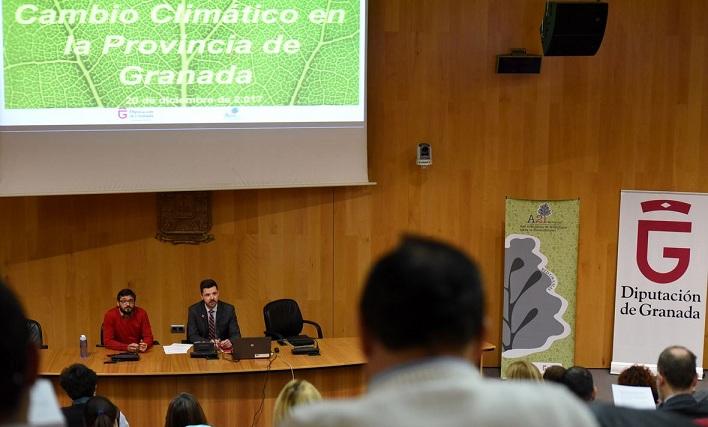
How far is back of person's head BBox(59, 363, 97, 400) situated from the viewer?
4.89 metres

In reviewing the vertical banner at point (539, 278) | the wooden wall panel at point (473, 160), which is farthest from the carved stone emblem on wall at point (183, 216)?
the vertical banner at point (539, 278)

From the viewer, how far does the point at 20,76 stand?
24.1ft

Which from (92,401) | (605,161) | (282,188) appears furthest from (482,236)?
(92,401)

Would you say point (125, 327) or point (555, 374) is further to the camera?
point (125, 327)

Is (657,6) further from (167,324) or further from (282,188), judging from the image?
(167,324)

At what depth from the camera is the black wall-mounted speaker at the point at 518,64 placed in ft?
27.6

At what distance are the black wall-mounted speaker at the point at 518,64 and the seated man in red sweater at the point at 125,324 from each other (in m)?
4.12

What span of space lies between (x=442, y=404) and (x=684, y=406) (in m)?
2.96

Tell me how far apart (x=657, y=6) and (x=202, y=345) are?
548 centimetres

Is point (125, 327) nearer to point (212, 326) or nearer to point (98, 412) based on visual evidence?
point (212, 326)

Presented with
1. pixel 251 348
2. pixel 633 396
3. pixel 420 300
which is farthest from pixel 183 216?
pixel 420 300

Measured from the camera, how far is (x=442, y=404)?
3.13ft

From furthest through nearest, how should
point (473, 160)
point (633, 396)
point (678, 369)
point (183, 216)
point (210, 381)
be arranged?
point (473, 160) → point (183, 216) → point (210, 381) → point (633, 396) → point (678, 369)

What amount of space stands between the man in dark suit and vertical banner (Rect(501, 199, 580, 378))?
279 centimetres
